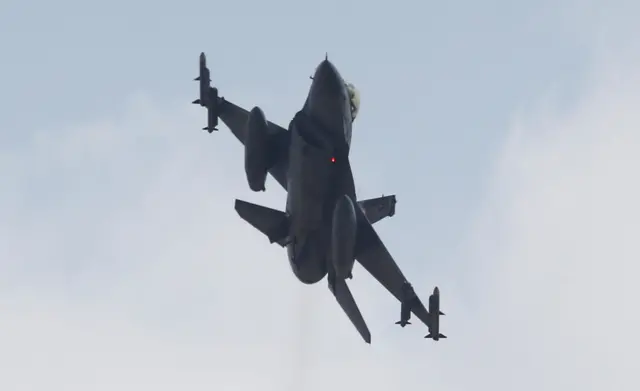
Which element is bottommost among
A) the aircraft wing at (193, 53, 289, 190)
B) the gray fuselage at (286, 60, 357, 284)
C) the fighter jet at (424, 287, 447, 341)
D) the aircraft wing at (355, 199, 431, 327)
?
the fighter jet at (424, 287, 447, 341)

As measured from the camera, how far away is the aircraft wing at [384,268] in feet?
189

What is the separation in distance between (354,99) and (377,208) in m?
4.72

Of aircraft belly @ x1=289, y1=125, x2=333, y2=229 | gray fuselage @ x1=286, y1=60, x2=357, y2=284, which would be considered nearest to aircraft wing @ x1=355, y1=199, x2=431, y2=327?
gray fuselage @ x1=286, y1=60, x2=357, y2=284

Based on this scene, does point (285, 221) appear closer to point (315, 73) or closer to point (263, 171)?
point (263, 171)

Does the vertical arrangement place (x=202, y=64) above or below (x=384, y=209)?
above

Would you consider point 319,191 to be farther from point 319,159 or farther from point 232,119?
point 232,119

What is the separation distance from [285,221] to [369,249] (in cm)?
349

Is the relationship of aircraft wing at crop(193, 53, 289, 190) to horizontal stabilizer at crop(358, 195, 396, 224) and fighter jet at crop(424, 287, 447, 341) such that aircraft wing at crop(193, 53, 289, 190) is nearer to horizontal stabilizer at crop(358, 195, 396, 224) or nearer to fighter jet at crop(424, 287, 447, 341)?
horizontal stabilizer at crop(358, 195, 396, 224)

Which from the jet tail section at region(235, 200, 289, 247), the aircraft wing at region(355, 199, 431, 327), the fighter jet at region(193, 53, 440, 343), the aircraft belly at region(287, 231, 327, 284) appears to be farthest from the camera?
the aircraft wing at region(355, 199, 431, 327)

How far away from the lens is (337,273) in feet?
181

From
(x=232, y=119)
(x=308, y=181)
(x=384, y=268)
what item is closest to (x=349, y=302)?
(x=384, y=268)

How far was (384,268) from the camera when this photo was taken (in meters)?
58.9

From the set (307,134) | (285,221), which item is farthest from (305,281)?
(307,134)

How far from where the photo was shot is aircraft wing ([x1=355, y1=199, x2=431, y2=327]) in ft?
189
